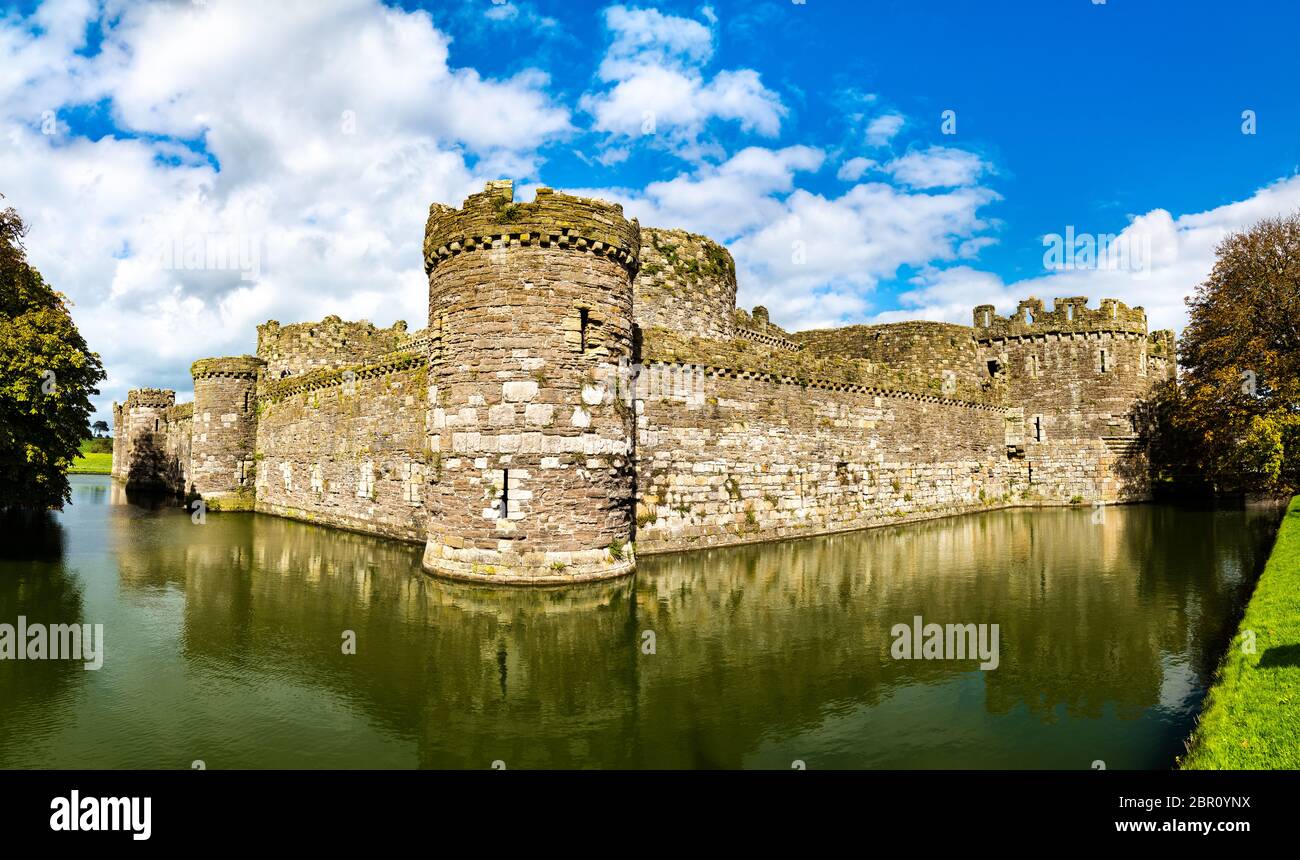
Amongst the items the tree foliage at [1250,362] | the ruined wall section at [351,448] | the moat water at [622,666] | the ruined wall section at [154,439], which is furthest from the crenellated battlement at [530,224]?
the ruined wall section at [154,439]

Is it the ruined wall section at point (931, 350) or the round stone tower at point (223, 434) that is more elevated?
the ruined wall section at point (931, 350)

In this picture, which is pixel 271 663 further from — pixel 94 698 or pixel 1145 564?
pixel 1145 564

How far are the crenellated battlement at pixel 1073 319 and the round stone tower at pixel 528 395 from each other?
26.6 meters

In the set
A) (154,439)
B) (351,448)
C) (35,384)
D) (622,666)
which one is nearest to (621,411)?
(622,666)

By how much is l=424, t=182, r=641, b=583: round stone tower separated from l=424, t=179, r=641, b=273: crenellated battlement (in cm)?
2

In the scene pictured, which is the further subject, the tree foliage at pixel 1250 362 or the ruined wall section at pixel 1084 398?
the ruined wall section at pixel 1084 398

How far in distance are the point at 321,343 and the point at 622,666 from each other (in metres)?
27.4

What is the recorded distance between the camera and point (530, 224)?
13.5 metres

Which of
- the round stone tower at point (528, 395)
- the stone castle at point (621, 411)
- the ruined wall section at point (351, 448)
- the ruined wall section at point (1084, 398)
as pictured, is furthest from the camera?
the ruined wall section at point (1084, 398)

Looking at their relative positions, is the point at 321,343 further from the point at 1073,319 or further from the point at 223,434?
the point at 1073,319

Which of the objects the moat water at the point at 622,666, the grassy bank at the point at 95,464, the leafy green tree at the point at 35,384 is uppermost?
the leafy green tree at the point at 35,384

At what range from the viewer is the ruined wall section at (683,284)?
71.6ft

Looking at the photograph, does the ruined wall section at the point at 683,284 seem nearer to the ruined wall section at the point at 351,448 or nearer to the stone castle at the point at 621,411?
the stone castle at the point at 621,411

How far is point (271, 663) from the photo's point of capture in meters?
8.81
